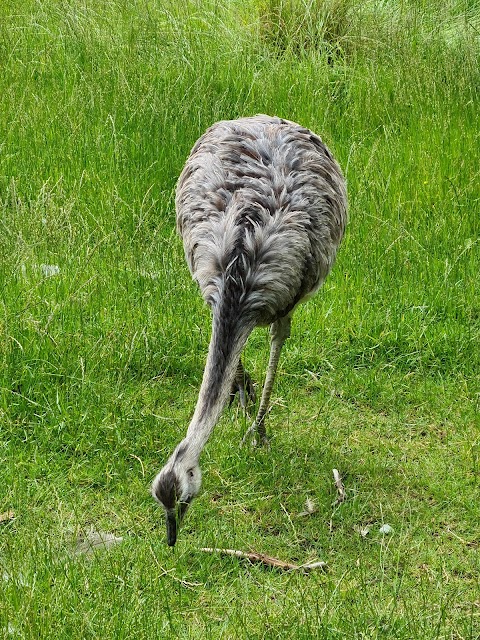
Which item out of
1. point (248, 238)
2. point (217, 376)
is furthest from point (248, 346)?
point (217, 376)

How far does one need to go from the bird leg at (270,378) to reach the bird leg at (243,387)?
277mm

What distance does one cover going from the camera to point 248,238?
499cm

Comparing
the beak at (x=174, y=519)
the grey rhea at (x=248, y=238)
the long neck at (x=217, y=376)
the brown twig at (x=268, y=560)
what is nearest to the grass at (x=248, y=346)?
the brown twig at (x=268, y=560)

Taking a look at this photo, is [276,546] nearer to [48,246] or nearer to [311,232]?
[311,232]

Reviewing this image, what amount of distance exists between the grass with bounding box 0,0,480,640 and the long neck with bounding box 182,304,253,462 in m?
0.67

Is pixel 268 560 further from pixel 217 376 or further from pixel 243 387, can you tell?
pixel 243 387

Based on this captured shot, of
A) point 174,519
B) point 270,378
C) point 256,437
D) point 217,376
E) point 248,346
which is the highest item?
point 217,376

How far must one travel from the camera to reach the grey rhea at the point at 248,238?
4688mm

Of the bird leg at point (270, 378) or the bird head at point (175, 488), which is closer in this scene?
the bird head at point (175, 488)

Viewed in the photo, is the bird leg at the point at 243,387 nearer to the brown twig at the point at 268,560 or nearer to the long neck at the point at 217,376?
the long neck at the point at 217,376

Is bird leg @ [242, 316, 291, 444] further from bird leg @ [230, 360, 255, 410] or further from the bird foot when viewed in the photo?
bird leg @ [230, 360, 255, 410]

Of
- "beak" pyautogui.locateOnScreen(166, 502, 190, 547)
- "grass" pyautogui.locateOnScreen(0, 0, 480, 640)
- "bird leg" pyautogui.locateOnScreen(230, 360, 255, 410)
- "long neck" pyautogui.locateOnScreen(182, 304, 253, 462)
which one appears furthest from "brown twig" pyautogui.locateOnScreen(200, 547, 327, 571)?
"bird leg" pyautogui.locateOnScreen(230, 360, 255, 410)

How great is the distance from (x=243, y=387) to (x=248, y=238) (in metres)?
1.33

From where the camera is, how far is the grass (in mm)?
4672
